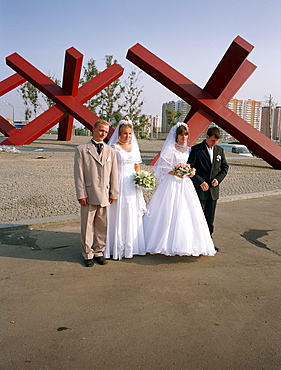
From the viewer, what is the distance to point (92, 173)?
4824mm

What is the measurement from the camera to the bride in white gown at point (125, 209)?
516cm

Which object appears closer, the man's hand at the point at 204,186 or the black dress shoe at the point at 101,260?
the black dress shoe at the point at 101,260

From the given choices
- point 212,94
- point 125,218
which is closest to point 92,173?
point 125,218

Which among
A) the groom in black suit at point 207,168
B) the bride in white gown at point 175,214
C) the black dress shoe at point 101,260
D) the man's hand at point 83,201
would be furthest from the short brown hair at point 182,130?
the black dress shoe at point 101,260

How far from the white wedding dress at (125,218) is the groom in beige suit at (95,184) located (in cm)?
20

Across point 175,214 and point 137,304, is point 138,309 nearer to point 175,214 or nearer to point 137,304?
point 137,304

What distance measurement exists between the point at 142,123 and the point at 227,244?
36274 mm

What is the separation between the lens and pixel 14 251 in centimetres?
529

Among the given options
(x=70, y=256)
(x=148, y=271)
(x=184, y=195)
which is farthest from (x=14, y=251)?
(x=184, y=195)

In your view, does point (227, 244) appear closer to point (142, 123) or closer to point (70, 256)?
point (70, 256)

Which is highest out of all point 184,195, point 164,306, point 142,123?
point 142,123

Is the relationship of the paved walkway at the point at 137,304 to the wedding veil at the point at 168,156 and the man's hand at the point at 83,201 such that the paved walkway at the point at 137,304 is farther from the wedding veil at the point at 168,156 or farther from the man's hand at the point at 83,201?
the wedding veil at the point at 168,156

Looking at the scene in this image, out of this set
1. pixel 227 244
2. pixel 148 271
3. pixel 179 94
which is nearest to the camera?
pixel 148 271

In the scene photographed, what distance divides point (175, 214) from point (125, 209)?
0.73m
